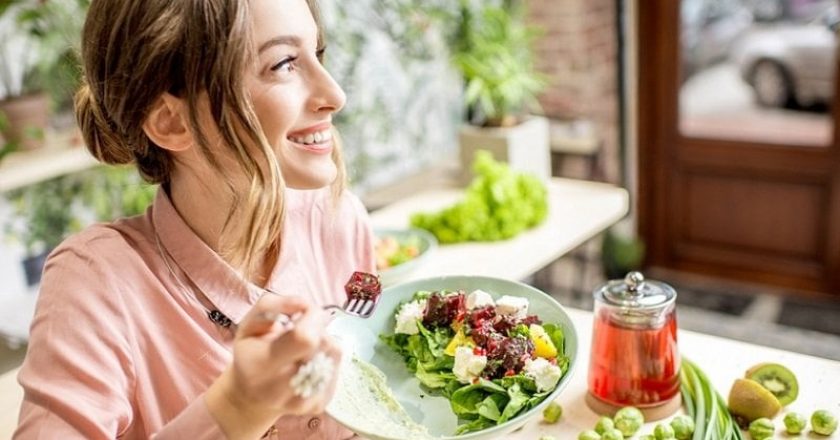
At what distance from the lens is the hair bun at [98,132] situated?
1.08m

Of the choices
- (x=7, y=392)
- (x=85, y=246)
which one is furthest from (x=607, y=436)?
(x=7, y=392)

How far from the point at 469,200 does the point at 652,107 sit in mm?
1820

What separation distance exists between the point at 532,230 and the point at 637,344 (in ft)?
3.99

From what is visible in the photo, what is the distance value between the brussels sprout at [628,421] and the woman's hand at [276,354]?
1.76ft

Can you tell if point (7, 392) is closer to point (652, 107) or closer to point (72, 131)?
point (72, 131)

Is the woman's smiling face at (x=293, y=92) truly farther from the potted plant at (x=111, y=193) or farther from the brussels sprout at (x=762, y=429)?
the potted plant at (x=111, y=193)

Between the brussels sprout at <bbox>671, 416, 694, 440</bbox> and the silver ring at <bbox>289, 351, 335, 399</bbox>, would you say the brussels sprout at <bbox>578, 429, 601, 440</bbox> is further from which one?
the silver ring at <bbox>289, 351, 335, 399</bbox>

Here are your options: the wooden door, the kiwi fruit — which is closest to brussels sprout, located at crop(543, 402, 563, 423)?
the kiwi fruit

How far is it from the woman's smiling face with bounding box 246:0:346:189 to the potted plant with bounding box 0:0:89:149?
4.76ft

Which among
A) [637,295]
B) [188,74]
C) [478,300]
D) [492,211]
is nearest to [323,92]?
[188,74]

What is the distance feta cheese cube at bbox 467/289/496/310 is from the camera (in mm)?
1188

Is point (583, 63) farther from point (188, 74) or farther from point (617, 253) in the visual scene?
point (188, 74)

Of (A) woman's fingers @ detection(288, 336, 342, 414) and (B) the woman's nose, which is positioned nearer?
(A) woman's fingers @ detection(288, 336, 342, 414)

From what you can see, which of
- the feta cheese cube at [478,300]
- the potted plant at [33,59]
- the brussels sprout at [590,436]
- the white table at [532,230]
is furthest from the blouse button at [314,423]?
the potted plant at [33,59]
